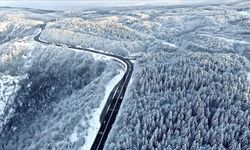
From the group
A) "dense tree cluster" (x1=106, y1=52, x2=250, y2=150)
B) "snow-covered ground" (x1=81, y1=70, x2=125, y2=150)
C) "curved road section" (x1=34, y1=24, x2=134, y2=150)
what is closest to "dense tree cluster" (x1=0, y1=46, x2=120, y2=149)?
"snow-covered ground" (x1=81, y1=70, x2=125, y2=150)

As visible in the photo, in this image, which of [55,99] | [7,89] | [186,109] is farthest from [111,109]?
[7,89]

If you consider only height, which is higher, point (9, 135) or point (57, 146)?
point (57, 146)

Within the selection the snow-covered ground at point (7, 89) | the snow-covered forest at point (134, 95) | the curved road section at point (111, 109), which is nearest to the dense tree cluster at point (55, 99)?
the snow-covered forest at point (134, 95)

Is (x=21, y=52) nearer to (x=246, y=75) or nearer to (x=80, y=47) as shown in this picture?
(x=80, y=47)

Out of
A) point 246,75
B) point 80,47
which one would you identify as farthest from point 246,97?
point 80,47

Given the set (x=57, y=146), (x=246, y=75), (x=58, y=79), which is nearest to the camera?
(x=57, y=146)

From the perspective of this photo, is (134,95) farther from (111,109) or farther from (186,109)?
(186,109)
